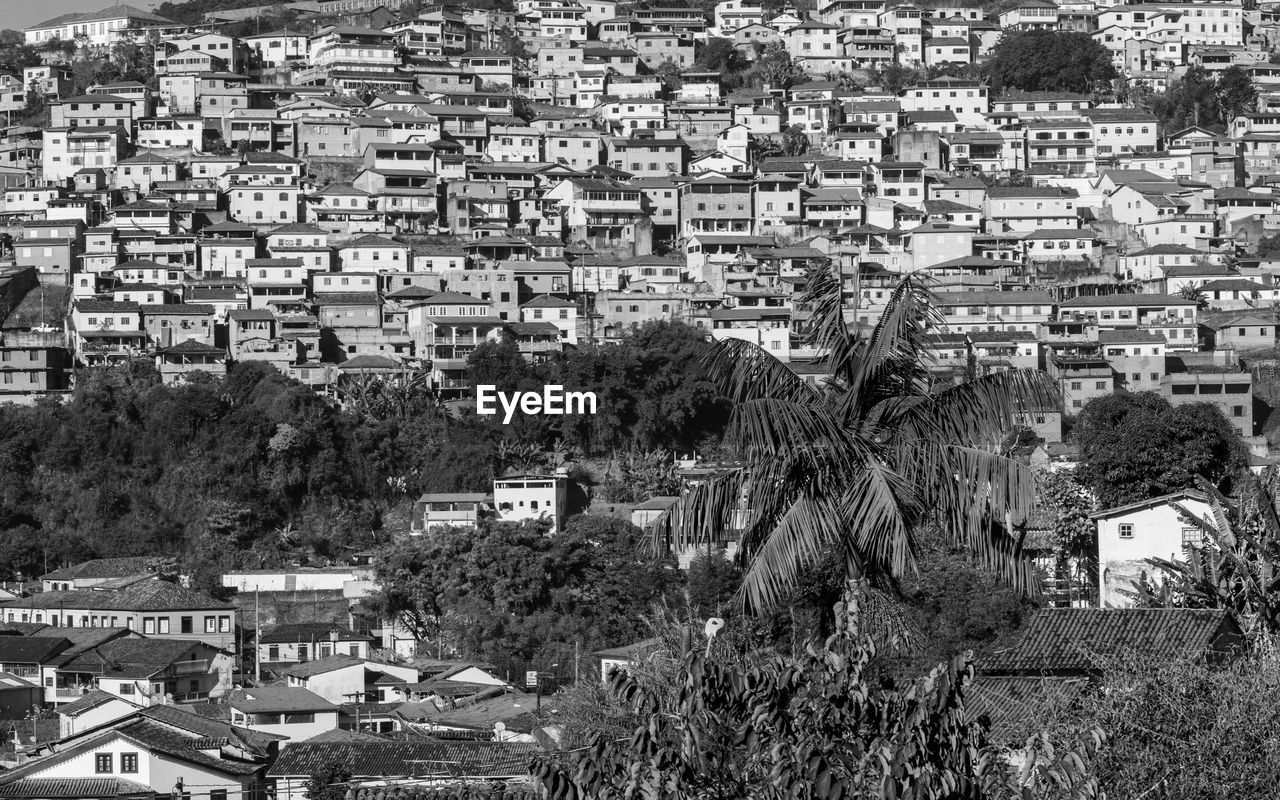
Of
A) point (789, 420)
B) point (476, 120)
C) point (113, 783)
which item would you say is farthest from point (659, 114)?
point (789, 420)

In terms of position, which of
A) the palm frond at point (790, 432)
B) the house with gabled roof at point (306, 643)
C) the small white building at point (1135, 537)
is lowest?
the house with gabled roof at point (306, 643)

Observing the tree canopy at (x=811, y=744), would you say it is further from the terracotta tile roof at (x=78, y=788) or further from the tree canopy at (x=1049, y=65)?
the tree canopy at (x=1049, y=65)

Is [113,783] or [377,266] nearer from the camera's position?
[113,783]

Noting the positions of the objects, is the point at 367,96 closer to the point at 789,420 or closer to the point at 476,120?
the point at 476,120

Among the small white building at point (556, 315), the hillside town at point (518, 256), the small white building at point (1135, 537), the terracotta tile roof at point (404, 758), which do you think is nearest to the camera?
the terracotta tile roof at point (404, 758)

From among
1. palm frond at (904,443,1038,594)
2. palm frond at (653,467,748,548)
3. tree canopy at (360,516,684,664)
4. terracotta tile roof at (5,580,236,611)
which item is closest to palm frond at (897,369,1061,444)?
palm frond at (904,443,1038,594)

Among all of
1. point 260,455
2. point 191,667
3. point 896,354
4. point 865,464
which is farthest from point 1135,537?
point 260,455

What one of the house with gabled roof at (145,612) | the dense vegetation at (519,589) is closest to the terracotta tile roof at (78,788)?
the dense vegetation at (519,589)
